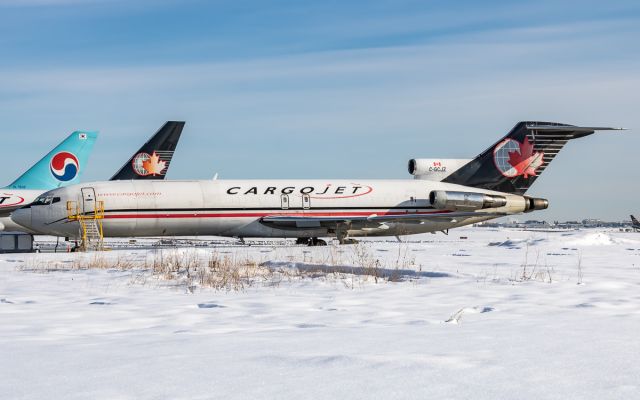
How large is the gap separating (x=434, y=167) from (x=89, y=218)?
1768 centimetres

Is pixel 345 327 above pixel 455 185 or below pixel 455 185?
below

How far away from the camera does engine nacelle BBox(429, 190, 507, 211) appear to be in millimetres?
37031

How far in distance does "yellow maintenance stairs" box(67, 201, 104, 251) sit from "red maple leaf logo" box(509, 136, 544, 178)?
20855 mm

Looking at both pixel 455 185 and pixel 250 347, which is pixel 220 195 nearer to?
pixel 455 185

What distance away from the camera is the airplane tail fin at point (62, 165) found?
42.8m

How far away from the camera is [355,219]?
3606 cm

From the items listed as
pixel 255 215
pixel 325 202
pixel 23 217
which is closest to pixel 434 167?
pixel 325 202

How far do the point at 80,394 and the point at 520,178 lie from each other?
123 ft

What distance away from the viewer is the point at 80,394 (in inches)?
177

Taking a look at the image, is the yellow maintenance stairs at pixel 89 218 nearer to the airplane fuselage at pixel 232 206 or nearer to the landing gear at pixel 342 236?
the airplane fuselage at pixel 232 206

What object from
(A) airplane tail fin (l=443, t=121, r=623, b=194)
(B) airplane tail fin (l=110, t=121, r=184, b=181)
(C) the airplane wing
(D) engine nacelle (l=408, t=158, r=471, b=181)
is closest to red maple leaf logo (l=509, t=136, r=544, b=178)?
(A) airplane tail fin (l=443, t=121, r=623, b=194)

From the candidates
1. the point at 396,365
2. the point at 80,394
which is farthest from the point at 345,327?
the point at 80,394

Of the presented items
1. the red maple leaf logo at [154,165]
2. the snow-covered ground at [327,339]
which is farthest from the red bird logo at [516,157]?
the snow-covered ground at [327,339]

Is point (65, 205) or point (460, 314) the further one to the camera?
point (65, 205)
